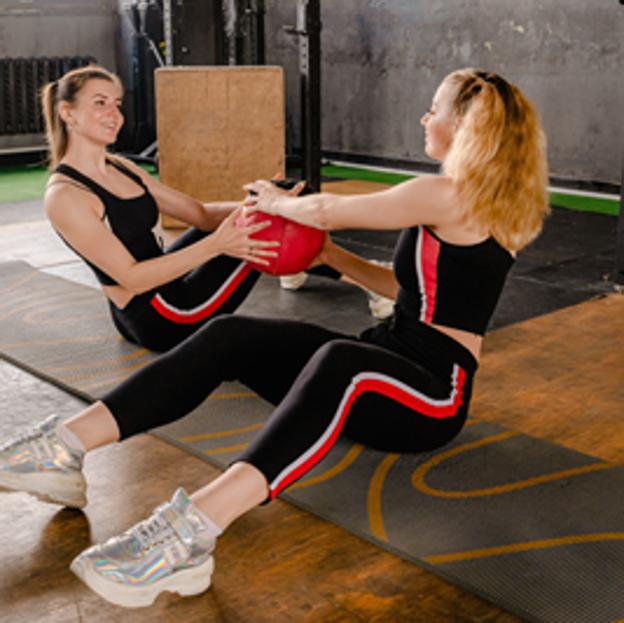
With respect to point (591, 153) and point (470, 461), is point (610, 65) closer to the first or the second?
point (591, 153)

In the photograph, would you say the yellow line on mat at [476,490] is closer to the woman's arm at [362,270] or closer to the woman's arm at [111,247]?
the woman's arm at [362,270]

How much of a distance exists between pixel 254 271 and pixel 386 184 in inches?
167

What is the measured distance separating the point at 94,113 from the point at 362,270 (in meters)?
0.95

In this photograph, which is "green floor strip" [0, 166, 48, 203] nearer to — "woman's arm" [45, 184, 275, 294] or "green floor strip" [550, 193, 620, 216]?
"green floor strip" [550, 193, 620, 216]

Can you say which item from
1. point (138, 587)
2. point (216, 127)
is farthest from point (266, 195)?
point (216, 127)

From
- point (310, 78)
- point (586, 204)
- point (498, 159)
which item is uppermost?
point (310, 78)

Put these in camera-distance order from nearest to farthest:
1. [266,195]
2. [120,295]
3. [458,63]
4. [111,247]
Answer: [266,195], [111,247], [120,295], [458,63]

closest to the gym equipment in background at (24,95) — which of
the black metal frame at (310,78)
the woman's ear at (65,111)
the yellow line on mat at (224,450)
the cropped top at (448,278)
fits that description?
the black metal frame at (310,78)

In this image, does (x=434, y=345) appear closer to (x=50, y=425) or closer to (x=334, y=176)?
(x=50, y=425)

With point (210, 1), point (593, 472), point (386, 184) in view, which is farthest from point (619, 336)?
point (210, 1)

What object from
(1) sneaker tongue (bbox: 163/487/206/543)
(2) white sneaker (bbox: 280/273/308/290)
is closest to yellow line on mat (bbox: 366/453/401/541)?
(1) sneaker tongue (bbox: 163/487/206/543)

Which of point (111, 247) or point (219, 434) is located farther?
point (111, 247)

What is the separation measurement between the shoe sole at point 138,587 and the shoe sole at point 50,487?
360 millimetres

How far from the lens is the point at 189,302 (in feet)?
9.73
